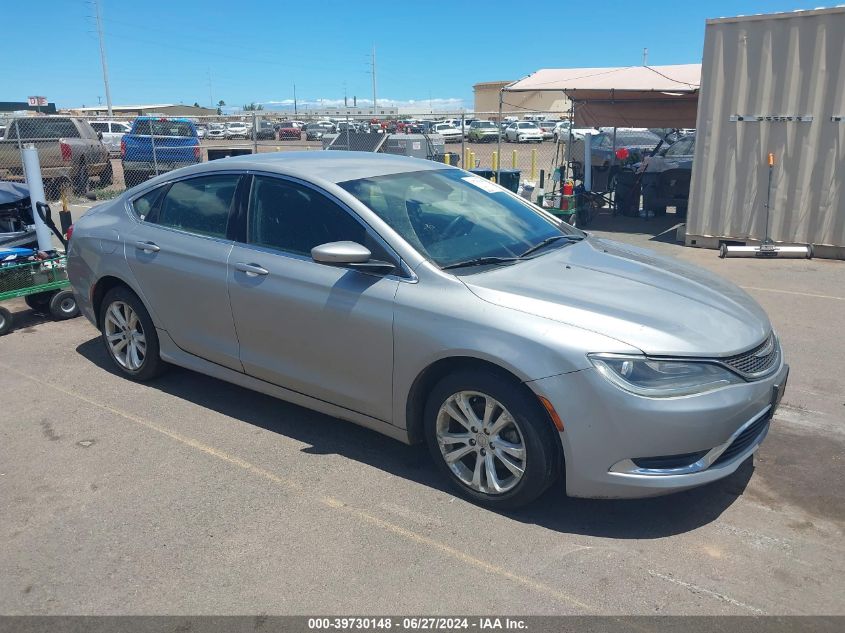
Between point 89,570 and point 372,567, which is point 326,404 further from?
point 89,570

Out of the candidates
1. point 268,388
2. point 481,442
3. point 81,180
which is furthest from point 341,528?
point 81,180

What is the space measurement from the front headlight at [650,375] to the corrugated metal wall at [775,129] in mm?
8031

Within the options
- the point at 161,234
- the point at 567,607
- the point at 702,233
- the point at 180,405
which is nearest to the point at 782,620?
the point at 567,607

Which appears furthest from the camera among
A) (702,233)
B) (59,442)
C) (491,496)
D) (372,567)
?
(702,233)

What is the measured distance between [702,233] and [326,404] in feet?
27.8

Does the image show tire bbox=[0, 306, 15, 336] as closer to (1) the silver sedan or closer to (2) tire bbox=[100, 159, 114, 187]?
(1) the silver sedan

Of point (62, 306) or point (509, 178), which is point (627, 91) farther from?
point (62, 306)

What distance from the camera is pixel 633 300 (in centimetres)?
348

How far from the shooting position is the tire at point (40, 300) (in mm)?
7074

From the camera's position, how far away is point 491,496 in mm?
3518

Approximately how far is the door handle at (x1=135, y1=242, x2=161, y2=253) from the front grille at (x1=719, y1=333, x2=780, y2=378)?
11.7ft

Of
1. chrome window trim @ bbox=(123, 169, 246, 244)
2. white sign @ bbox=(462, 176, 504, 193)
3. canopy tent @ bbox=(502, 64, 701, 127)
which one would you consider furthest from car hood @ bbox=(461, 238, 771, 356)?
canopy tent @ bbox=(502, 64, 701, 127)

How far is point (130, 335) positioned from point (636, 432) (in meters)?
3.72

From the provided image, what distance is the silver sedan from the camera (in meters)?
3.17
